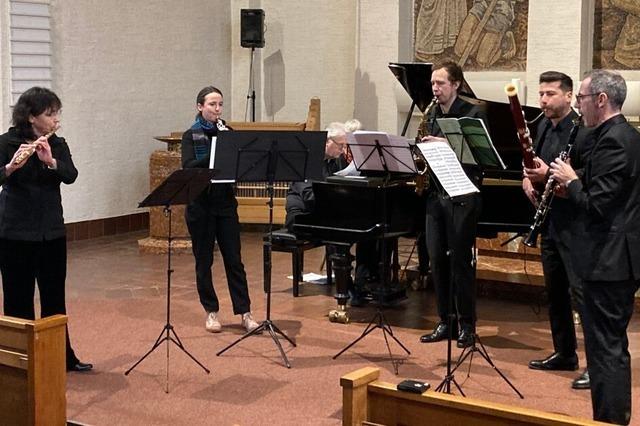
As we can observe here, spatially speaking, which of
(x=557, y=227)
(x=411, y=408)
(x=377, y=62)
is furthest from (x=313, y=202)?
(x=377, y=62)

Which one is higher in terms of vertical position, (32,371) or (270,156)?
(270,156)

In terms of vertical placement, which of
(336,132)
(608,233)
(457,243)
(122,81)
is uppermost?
(122,81)

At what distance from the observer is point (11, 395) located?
4273 mm

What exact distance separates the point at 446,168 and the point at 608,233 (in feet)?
3.46

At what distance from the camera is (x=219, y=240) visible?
6766 millimetres

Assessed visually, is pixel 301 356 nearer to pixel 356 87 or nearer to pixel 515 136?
pixel 515 136

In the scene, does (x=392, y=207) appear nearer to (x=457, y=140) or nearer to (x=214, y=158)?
(x=457, y=140)

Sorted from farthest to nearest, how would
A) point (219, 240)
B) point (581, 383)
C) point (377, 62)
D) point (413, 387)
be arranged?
point (377, 62)
point (219, 240)
point (581, 383)
point (413, 387)

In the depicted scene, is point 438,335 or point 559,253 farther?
point 438,335

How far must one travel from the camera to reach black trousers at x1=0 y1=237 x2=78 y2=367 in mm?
5426

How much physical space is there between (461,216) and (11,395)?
122 inches

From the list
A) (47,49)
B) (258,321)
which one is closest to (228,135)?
(258,321)

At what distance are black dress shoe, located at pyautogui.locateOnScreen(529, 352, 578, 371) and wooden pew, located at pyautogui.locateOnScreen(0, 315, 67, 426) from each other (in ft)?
9.76

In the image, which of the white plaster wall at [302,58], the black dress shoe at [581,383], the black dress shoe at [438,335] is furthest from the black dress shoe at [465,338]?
the white plaster wall at [302,58]
